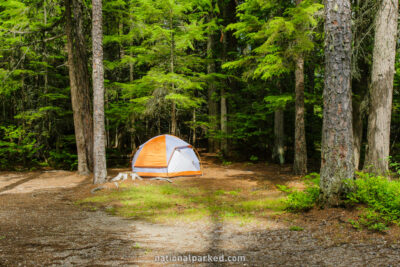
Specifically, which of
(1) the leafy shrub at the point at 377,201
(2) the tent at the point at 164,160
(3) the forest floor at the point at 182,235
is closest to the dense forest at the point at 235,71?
(1) the leafy shrub at the point at 377,201

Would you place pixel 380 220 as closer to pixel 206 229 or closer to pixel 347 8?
pixel 206 229

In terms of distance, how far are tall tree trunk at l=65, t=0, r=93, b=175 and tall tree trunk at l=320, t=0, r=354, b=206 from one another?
1003 centimetres

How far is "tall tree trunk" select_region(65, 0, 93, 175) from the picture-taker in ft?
38.9

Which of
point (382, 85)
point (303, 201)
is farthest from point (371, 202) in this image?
point (382, 85)

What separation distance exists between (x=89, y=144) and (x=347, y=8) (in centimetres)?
1087

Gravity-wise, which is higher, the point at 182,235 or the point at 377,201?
the point at 377,201

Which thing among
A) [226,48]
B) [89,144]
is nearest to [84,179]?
[89,144]

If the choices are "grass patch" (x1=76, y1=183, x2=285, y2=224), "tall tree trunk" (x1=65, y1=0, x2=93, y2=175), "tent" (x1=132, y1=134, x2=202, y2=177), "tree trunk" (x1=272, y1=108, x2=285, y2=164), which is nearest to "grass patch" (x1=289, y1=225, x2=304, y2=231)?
"grass patch" (x1=76, y1=183, x2=285, y2=224)

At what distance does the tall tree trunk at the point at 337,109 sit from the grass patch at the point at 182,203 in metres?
1.48

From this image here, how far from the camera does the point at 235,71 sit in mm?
17188

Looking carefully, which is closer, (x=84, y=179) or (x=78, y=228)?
(x=78, y=228)

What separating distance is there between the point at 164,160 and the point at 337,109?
7812 mm

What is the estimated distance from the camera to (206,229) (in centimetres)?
543

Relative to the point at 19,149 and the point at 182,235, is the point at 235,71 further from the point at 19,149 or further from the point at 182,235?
the point at 182,235
